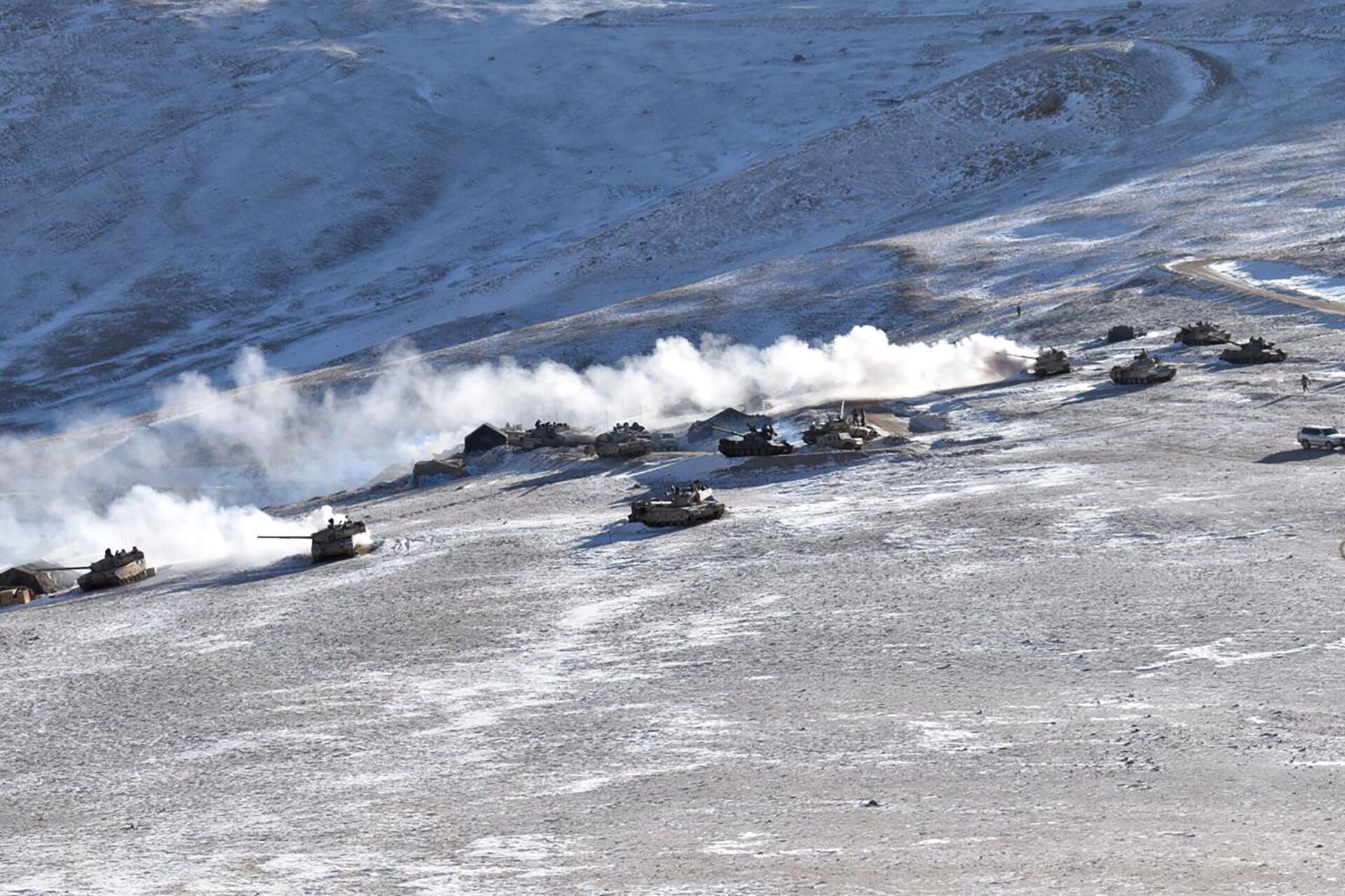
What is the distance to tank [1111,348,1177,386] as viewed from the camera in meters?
51.2

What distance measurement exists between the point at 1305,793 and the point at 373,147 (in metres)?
115

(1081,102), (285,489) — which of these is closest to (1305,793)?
(285,489)

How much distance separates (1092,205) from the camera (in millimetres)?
89750

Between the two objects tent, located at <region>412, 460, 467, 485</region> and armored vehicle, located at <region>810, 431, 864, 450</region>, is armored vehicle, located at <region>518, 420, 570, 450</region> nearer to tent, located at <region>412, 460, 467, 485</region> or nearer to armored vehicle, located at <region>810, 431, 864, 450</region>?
tent, located at <region>412, 460, 467, 485</region>

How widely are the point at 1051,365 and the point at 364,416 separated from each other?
29.1m

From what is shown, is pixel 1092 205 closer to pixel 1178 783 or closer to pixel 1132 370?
pixel 1132 370

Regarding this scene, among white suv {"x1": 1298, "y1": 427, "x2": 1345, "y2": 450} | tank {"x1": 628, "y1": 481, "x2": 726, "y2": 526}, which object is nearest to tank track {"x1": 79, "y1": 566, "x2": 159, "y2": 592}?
tank {"x1": 628, "y1": 481, "x2": 726, "y2": 526}

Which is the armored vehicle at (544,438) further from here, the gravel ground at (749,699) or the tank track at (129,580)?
the tank track at (129,580)

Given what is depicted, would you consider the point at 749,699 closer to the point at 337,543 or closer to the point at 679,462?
the point at 337,543

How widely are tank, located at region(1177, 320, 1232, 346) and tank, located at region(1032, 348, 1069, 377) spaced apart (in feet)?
14.2

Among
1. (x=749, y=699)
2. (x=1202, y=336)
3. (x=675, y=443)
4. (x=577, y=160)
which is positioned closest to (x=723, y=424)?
(x=675, y=443)

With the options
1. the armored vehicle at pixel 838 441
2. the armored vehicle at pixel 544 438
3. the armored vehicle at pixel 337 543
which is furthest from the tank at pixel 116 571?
the armored vehicle at pixel 838 441

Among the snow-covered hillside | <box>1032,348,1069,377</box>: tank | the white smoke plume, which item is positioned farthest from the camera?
the snow-covered hillside

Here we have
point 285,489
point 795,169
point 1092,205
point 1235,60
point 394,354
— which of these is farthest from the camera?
point 1235,60
